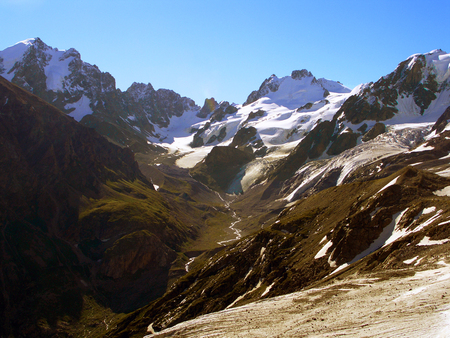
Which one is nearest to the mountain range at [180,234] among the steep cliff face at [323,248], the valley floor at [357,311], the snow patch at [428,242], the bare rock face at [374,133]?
the snow patch at [428,242]

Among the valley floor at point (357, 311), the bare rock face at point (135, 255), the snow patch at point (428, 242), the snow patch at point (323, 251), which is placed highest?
the snow patch at point (428, 242)

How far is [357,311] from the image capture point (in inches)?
1155

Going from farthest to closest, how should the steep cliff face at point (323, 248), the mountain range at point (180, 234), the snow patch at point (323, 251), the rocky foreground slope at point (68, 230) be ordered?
the rocky foreground slope at point (68, 230) < the snow patch at point (323, 251) < the mountain range at point (180, 234) < the steep cliff face at point (323, 248)

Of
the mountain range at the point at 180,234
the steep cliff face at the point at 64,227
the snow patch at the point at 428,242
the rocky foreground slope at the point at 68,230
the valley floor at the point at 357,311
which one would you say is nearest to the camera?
the valley floor at the point at 357,311

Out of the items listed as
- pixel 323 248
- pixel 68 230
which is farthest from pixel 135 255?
pixel 323 248

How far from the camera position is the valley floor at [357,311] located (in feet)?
84.0

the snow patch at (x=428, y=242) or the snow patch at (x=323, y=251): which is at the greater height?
the snow patch at (x=428, y=242)

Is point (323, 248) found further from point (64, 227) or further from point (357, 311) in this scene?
point (64, 227)

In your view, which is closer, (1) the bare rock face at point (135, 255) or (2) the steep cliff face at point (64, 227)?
(2) the steep cliff face at point (64, 227)

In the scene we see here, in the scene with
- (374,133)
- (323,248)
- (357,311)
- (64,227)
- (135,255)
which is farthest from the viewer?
(374,133)

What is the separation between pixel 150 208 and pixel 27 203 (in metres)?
48.9

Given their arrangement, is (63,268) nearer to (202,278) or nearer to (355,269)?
(202,278)

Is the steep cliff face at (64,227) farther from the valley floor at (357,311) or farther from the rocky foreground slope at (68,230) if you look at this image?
the valley floor at (357,311)

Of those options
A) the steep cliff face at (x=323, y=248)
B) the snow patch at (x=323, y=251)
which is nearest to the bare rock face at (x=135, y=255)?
the steep cliff face at (x=323, y=248)
